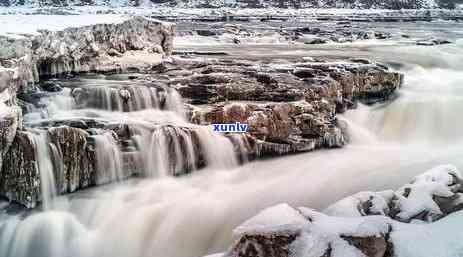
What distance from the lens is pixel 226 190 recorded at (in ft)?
29.9

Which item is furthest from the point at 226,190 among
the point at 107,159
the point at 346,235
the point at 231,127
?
the point at 346,235

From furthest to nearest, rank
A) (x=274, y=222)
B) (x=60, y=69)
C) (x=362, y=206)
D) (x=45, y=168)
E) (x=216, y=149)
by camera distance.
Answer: (x=60, y=69), (x=216, y=149), (x=45, y=168), (x=362, y=206), (x=274, y=222)

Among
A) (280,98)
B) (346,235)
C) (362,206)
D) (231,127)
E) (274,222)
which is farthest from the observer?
(280,98)

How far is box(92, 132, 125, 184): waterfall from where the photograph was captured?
8.98 meters

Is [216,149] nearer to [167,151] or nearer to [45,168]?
[167,151]

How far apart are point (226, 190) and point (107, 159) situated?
6.63ft

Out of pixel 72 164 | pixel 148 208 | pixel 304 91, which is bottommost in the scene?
pixel 148 208

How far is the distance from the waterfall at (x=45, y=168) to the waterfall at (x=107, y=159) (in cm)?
78

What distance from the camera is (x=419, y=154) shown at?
36.0 ft

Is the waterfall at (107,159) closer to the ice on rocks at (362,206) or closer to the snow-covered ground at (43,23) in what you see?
the snow-covered ground at (43,23)

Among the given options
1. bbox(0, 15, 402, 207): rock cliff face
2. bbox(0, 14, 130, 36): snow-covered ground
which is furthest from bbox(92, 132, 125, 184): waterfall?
bbox(0, 14, 130, 36): snow-covered ground

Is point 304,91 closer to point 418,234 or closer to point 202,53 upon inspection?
point 418,234

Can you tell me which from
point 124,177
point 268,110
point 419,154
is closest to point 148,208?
point 124,177

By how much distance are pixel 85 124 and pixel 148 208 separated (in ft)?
6.55
